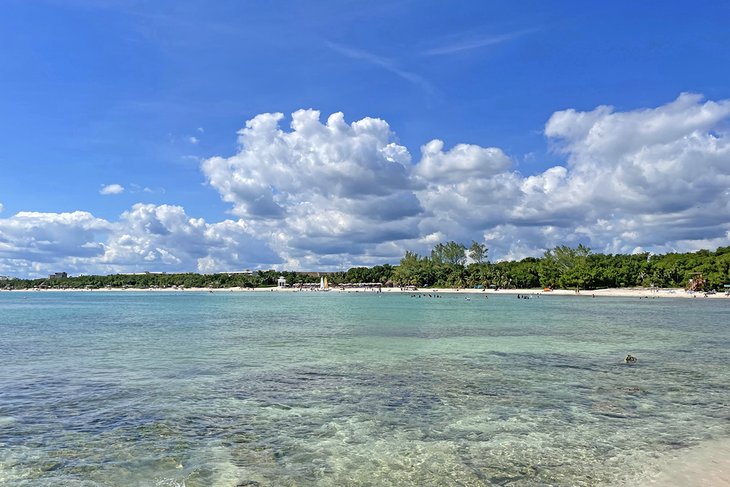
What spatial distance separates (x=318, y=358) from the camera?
2825cm

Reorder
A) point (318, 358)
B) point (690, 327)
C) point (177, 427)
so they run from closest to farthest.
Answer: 1. point (177, 427)
2. point (318, 358)
3. point (690, 327)

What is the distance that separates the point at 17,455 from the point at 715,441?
16.7m

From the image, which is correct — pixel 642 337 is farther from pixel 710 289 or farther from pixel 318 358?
pixel 710 289

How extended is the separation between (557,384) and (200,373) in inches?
603

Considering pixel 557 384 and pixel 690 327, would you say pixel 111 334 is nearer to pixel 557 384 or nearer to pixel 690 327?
pixel 557 384

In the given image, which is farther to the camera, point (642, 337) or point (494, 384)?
point (642, 337)

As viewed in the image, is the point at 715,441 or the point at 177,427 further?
the point at 177,427

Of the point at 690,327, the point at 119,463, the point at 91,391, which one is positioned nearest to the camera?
the point at 119,463

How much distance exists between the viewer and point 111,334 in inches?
1759

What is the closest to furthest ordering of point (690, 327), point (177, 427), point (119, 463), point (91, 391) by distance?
point (119, 463) < point (177, 427) < point (91, 391) < point (690, 327)

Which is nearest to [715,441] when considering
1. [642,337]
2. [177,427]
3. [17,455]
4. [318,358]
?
[177,427]

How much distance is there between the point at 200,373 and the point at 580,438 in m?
16.5

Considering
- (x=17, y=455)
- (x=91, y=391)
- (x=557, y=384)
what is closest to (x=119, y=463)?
(x=17, y=455)

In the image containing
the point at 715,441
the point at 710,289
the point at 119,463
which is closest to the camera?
the point at 119,463
